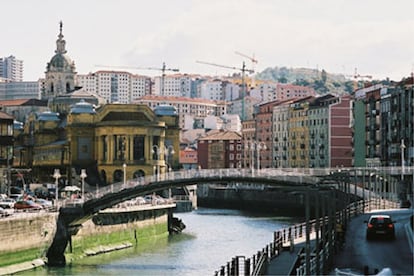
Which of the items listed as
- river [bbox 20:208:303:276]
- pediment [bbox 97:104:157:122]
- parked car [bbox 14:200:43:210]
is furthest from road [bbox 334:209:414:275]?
pediment [bbox 97:104:157:122]

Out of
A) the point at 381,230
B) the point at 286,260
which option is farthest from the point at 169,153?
the point at 286,260

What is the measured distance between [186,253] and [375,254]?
105 ft

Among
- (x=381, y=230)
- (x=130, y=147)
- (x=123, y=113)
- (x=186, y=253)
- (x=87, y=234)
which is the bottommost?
(x=186, y=253)

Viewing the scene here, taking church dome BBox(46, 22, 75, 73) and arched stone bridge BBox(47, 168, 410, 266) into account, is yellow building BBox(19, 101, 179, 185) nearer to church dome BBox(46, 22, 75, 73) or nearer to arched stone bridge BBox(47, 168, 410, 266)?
arched stone bridge BBox(47, 168, 410, 266)

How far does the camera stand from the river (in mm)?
60875

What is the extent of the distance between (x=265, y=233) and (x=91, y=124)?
125ft

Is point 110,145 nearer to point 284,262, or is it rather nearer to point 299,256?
point 284,262

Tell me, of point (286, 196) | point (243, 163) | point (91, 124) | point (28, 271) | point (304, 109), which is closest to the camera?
point (28, 271)

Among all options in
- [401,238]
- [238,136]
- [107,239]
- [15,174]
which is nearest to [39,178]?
[15,174]

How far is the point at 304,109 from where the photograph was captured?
16888 centimetres

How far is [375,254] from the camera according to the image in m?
41.0

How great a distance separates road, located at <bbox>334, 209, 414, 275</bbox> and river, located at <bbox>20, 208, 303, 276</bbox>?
37.1 feet

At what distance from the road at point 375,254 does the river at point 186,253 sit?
11.3 metres

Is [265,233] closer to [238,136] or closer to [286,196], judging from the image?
[286,196]
